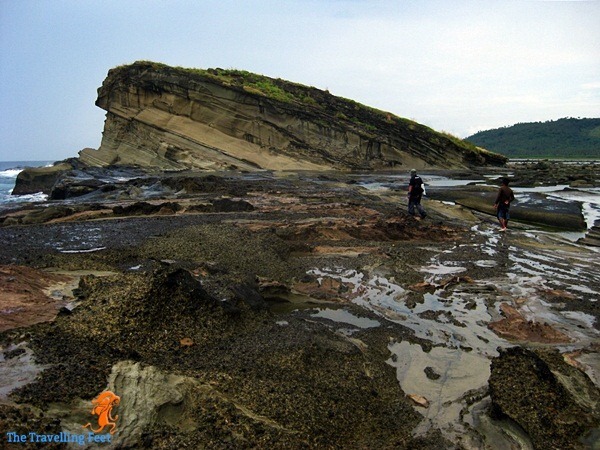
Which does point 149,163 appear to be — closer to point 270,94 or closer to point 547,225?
point 270,94

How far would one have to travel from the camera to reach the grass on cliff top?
36406mm

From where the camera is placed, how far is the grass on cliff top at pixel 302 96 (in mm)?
36406

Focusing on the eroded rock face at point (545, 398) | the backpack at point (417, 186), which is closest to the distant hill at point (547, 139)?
the backpack at point (417, 186)

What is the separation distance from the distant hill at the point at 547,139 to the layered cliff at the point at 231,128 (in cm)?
7196

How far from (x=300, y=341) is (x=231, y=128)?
32416 millimetres

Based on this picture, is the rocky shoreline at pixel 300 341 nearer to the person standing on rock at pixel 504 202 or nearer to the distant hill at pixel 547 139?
the person standing on rock at pixel 504 202

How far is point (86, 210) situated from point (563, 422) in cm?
1369

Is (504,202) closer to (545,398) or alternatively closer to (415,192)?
(415,192)

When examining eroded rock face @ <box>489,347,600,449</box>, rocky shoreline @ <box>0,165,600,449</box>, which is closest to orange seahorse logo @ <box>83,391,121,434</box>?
rocky shoreline @ <box>0,165,600,449</box>

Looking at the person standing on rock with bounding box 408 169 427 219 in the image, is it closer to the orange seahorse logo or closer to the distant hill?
the orange seahorse logo

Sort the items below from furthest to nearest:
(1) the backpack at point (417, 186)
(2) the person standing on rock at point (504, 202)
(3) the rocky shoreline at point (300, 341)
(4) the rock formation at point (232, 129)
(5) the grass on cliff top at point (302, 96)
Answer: (5) the grass on cliff top at point (302, 96)
(4) the rock formation at point (232, 129)
(1) the backpack at point (417, 186)
(2) the person standing on rock at point (504, 202)
(3) the rocky shoreline at point (300, 341)

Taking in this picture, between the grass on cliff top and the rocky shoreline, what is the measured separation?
28.5m

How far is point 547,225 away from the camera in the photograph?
46.8 ft

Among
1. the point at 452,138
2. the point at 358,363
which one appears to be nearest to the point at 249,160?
the point at 452,138
